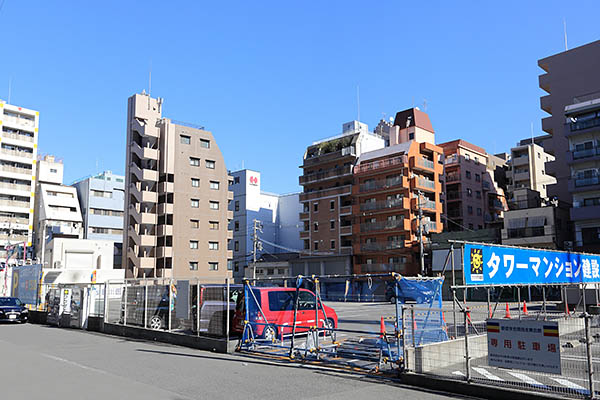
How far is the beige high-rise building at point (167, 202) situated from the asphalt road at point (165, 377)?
1647 inches

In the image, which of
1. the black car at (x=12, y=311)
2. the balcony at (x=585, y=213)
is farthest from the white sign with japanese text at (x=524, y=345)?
the balcony at (x=585, y=213)

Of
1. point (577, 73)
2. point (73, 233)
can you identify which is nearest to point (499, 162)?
Result: point (577, 73)

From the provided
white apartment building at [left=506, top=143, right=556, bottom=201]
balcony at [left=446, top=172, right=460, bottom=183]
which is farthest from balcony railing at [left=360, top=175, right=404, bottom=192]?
white apartment building at [left=506, top=143, right=556, bottom=201]

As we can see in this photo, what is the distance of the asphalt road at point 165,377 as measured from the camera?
894 cm

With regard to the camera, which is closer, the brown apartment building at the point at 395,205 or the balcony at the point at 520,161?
the brown apartment building at the point at 395,205

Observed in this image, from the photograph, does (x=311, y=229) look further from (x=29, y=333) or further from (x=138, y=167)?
(x=29, y=333)

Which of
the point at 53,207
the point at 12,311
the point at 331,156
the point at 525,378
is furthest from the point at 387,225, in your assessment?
the point at 525,378

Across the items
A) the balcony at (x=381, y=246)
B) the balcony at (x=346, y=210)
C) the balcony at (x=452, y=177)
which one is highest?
the balcony at (x=452, y=177)

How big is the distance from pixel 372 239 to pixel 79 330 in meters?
43.5

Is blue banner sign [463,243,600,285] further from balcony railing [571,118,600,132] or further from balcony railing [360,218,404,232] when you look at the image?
balcony railing [360,218,404,232]

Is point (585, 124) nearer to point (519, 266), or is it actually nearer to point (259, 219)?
point (519, 266)

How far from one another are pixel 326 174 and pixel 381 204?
36.4ft

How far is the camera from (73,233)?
6862cm

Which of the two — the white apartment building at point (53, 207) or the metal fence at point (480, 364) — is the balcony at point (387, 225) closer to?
the white apartment building at point (53, 207)
